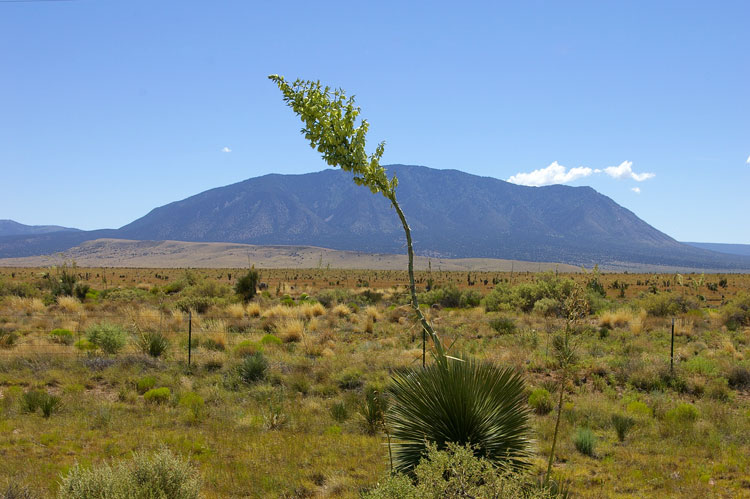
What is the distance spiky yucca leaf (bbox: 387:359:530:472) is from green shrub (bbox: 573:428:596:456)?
4.19 meters

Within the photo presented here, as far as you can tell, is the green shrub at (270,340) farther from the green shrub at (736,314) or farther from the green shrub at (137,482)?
the green shrub at (736,314)

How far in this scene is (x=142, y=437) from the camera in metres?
8.27

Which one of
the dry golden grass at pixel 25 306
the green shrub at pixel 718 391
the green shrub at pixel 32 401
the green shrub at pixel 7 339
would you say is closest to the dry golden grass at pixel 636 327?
the green shrub at pixel 718 391

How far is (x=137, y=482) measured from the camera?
15.5 feet

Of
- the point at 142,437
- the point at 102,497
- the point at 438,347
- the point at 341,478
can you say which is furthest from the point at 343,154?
the point at 142,437

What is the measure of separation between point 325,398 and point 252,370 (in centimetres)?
224

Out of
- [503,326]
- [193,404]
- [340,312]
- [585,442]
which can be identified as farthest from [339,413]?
[340,312]

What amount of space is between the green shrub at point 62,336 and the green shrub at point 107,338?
1198 millimetres

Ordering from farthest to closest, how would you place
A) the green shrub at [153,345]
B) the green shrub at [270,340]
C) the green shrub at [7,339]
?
the green shrub at [270,340] → the green shrub at [7,339] → the green shrub at [153,345]

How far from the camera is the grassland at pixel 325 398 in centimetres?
716

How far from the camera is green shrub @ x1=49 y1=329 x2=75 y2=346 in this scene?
15977 mm

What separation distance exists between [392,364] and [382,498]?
1004 centimetres

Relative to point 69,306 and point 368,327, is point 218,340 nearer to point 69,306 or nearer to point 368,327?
point 368,327

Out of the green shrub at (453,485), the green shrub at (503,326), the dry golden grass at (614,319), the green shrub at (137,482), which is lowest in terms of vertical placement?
the green shrub at (503,326)
